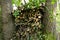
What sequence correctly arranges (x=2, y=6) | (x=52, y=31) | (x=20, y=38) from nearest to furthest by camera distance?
(x=2, y=6) → (x=52, y=31) → (x=20, y=38)

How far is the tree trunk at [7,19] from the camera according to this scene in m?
3.23

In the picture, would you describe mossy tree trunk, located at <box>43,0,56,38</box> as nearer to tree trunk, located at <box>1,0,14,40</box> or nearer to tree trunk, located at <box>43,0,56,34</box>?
tree trunk, located at <box>43,0,56,34</box>

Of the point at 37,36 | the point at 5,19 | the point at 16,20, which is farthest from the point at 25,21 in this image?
the point at 5,19

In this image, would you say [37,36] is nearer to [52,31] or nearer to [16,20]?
[52,31]

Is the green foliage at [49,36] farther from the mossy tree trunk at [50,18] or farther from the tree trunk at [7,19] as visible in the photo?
the tree trunk at [7,19]

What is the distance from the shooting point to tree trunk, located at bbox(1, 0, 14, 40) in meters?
3.23

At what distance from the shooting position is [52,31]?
3555 millimetres

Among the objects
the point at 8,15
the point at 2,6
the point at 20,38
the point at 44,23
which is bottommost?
the point at 20,38

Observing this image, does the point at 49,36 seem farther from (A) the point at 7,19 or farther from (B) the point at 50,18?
(A) the point at 7,19

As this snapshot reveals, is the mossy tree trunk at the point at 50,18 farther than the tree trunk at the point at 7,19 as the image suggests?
Yes

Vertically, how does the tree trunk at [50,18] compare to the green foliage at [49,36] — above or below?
above

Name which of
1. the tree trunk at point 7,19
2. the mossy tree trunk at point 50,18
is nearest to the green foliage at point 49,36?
the mossy tree trunk at point 50,18

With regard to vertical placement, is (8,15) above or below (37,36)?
above

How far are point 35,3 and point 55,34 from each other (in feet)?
3.02
